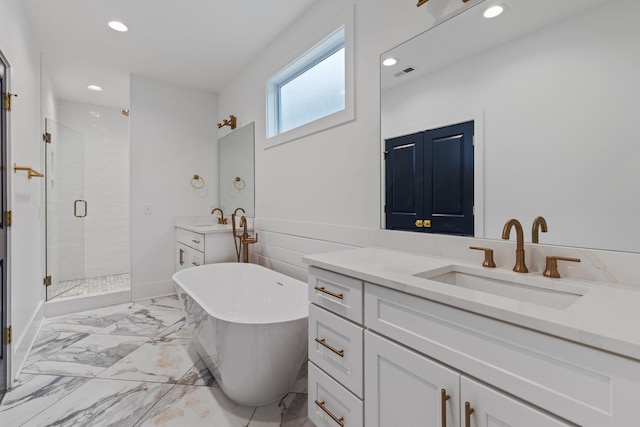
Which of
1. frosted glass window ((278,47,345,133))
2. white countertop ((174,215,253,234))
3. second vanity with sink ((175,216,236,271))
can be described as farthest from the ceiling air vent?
white countertop ((174,215,253,234))

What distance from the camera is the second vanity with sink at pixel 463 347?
646mm

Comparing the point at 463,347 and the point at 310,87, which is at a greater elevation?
the point at 310,87

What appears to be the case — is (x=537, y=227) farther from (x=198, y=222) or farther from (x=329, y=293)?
(x=198, y=222)

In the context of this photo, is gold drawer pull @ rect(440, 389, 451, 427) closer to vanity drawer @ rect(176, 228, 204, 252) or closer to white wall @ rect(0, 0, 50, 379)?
white wall @ rect(0, 0, 50, 379)

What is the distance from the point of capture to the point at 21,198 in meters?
2.18

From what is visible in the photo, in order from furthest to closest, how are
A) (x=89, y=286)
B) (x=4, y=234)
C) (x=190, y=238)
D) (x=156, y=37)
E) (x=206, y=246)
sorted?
(x=89, y=286) < (x=190, y=238) < (x=206, y=246) < (x=156, y=37) < (x=4, y=234)

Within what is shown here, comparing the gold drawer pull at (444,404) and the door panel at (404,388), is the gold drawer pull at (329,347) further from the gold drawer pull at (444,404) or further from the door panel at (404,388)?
the gold drawer pull at (444,404)

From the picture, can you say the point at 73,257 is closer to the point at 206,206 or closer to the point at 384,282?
the point at 206,206

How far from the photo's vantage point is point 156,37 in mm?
2812

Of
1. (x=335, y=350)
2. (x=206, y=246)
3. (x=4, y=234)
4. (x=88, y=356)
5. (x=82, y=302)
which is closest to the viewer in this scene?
(x=335, y=350)

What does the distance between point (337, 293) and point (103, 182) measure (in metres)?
4.68

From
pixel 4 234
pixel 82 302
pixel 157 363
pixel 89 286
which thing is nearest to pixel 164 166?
pixel 82 302

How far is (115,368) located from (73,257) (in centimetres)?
262

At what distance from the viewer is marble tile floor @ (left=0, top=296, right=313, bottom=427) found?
64.9 inches
